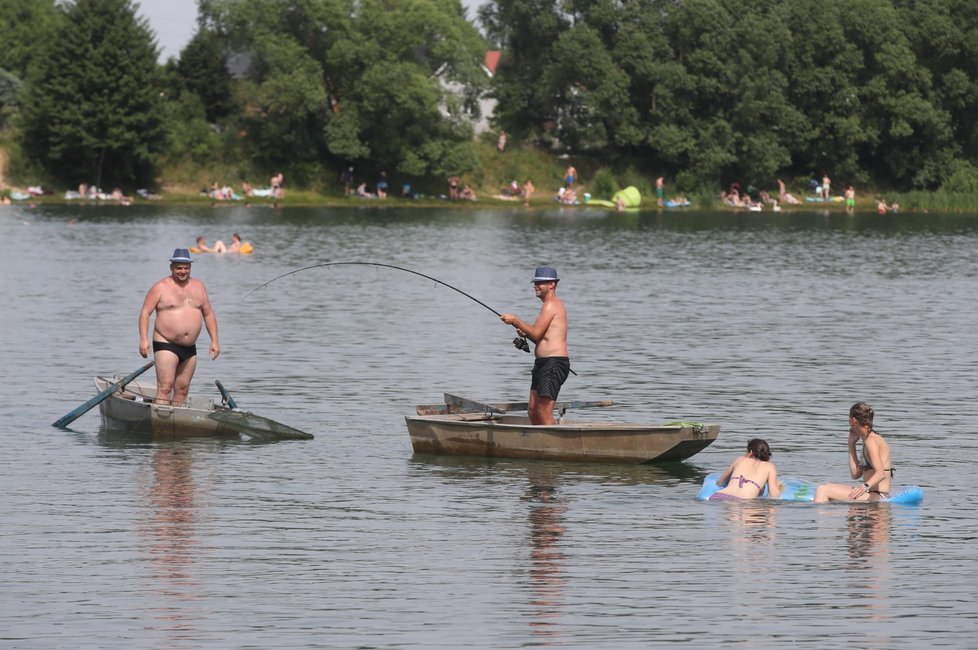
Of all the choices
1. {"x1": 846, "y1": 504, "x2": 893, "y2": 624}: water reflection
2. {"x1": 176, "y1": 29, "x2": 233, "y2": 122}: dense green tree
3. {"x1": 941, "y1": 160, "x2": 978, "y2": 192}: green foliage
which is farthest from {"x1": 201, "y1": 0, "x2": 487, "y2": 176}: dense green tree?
{"x1": 846, "y1": 504, "x2": 893, "y2": 624}: water reflection

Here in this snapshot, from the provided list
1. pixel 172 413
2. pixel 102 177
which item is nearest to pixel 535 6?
pixel 102 177

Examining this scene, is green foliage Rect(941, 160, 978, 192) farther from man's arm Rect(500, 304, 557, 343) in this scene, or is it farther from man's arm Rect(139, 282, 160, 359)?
man's arm Rect(139, 282, 160, 359)

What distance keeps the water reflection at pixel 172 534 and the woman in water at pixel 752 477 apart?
18.2 ft

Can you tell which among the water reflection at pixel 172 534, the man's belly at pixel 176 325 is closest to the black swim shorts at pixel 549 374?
the water reflection at pixel 172 534

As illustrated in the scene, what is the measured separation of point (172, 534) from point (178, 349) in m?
5.08

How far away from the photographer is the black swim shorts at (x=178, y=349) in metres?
21.2

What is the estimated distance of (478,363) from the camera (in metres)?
31.0

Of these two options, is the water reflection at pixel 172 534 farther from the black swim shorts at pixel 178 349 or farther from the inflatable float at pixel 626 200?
the inflatable float at pixel 626 200

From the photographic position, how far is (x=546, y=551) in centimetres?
1605

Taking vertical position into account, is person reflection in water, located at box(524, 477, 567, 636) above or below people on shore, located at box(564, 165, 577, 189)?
below

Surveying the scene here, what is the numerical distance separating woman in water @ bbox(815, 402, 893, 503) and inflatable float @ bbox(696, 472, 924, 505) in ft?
0.36

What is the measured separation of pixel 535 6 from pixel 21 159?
97.2ft

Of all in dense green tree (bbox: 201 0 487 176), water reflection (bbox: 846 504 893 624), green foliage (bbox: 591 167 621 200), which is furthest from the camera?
green foliage (bbox: 591 167 621 200)

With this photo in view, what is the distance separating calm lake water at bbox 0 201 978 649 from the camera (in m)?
13.6
